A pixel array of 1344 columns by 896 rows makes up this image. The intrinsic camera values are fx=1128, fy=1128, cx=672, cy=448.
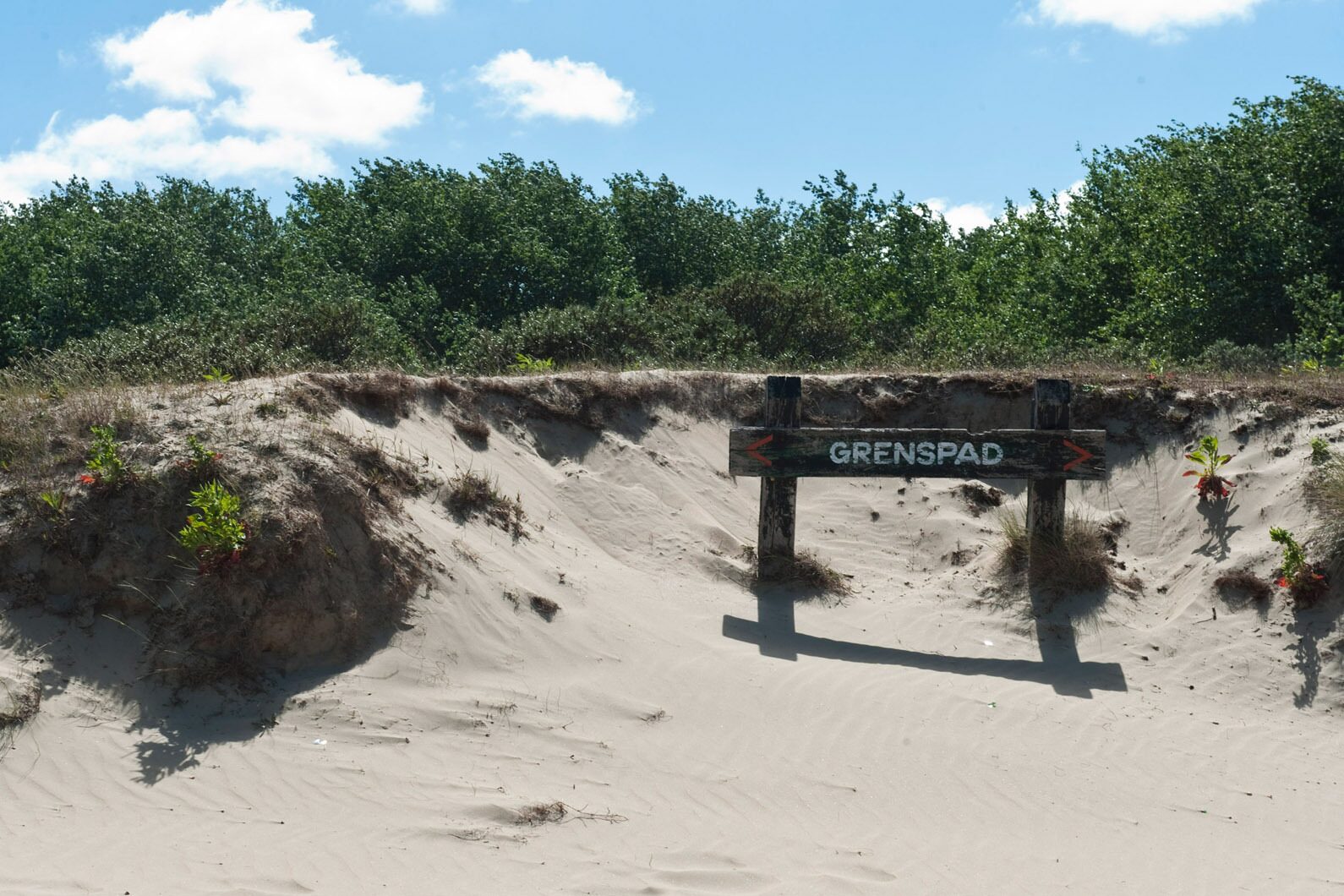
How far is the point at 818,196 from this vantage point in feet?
131

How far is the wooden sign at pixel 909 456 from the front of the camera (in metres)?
10.6

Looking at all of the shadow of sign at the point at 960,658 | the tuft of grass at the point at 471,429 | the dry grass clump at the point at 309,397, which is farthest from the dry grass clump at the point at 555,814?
the tuft of grass at the point at 471,429

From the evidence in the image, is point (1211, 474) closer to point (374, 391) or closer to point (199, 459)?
point (374, 391)

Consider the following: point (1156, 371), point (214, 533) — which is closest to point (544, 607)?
point (214, 533)

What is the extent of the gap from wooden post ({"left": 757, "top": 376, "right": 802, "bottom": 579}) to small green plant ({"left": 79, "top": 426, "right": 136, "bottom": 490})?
18.0 feet

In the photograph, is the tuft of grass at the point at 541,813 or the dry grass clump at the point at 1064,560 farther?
the dry grass clump at the point at 1064,560

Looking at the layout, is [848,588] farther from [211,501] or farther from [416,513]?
[211,501]

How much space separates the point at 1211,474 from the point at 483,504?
7.12m

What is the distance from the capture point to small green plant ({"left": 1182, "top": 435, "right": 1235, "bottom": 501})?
11.1 m

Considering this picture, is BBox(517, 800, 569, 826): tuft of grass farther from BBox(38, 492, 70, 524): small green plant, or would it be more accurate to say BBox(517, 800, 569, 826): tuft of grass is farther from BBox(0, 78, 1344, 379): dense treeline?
BBox(0, 78, 1344, 379): dense treeline

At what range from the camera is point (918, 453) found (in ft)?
34.9

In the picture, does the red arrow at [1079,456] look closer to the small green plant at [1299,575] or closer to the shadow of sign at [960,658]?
the shadow of sign at [960,658]

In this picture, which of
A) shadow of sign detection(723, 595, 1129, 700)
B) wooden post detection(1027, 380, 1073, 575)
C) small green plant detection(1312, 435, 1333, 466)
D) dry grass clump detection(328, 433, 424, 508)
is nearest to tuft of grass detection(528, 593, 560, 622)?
dry grass clump detection(328, 433, 424, 508)

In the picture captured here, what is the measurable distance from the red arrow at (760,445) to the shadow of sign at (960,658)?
58.2 inches
